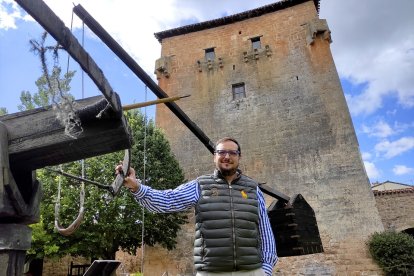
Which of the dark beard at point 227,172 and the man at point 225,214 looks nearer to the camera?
the man at point 225,214

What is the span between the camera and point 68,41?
53.5 inches

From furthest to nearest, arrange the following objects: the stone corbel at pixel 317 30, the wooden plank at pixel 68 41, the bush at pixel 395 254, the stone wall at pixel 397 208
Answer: the stone corbel at pixel 317 30 < the stone wall at pixel 397 208 < the bush at pixel 395 254 < the wooden plank at pixel 68 41

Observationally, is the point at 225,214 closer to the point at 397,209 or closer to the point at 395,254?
the point at 395,254

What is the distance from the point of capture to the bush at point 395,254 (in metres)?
11.6

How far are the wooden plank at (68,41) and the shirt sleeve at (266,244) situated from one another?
1.44 metres

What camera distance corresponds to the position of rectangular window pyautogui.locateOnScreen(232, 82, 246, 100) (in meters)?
16.6

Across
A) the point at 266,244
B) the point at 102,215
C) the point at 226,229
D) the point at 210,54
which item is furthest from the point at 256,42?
the point at 226,229

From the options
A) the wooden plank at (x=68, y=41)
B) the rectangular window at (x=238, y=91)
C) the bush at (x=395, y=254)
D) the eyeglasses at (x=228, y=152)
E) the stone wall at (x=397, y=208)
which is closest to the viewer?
the wooden plank at (x=68, y=41)

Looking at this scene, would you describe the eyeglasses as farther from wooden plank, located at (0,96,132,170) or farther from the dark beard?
wooden plank, located at (0,96,132,170)

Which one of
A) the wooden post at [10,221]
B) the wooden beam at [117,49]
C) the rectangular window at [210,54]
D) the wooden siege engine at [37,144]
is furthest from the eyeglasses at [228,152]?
the rectangular window at [210,54]

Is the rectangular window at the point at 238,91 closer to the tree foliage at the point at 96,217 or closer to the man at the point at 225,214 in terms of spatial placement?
the tree foliage at the point at 96,217

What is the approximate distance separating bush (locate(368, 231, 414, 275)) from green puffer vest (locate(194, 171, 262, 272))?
12021 mm

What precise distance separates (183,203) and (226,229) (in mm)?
381

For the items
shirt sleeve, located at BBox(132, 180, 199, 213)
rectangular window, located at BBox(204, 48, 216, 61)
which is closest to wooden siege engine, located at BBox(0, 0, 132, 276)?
shirt sleeve, located at BBox(132, 180, 199, 213)
